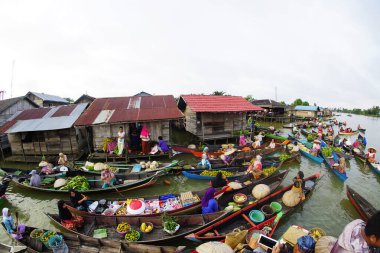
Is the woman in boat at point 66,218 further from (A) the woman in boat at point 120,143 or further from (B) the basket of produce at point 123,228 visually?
(A) the woman in boat at point 120,143

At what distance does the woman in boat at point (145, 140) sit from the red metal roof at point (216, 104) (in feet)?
15.4

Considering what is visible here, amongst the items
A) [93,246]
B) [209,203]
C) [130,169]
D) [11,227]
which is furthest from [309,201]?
[11,227]

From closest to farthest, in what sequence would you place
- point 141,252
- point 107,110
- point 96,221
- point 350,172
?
point 141,252, point 96,221, point 350,172, point 107,110

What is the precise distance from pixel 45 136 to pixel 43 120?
1259 mm

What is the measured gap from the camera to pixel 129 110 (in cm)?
1510

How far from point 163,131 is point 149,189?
5.63m

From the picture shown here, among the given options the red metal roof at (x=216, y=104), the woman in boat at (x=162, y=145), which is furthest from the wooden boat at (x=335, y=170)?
the woman in boat at (x=162, y=145)

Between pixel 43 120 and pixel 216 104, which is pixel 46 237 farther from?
pixel 216 104

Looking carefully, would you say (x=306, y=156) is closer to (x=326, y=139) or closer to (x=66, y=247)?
(x=326, y=139)

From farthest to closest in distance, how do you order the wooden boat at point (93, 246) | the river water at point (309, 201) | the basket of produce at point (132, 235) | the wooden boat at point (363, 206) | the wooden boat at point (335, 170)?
the wooden boat at point (335, 170)
the river water at point (309, 201)
the wooden boat at point (363, 206)
the basket of produce at point (132, 235)
the wooden boat at point (93, 246)

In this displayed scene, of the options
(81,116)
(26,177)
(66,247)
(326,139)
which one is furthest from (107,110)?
(326,139)

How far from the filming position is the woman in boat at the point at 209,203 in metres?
7.03

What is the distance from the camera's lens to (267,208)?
7.55m

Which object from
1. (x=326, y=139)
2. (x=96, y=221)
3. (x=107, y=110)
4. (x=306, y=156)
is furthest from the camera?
(x=326, y=139)
